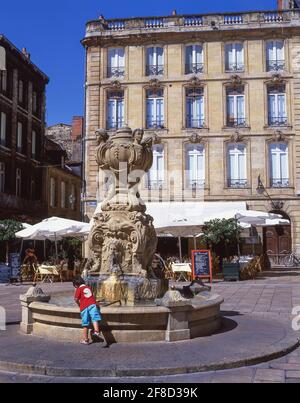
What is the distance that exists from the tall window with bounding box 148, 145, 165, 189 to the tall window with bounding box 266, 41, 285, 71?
7357 mm

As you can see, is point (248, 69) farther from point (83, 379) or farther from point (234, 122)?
point (83, 379)

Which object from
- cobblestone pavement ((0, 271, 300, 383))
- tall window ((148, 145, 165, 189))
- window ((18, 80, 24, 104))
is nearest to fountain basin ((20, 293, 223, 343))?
cobblestone pavement ((0, 271, 300, 383))

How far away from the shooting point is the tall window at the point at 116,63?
27.7 metres

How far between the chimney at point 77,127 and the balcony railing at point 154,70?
42.8 ft

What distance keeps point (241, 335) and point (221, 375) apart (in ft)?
6.29

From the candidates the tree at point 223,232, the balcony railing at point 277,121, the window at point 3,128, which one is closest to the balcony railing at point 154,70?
the balcony railing at point 277,121

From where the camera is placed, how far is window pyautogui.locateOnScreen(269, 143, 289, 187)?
25.9 metres

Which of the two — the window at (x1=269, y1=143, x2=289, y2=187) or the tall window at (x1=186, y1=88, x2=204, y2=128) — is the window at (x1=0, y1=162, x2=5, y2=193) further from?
the window at (x1=269, y1=143, x2=289, y2=187)

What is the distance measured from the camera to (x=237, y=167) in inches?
1031

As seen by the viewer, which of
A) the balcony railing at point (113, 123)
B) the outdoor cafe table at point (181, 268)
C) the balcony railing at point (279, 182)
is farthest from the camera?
the balcony railing at point (113, 123)

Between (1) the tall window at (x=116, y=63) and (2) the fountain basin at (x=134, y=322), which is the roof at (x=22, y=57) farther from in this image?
(2) the fountain basin at (x=134, y=322)

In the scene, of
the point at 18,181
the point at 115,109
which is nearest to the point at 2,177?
the point at 18,181

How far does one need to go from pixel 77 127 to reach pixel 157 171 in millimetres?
15147
